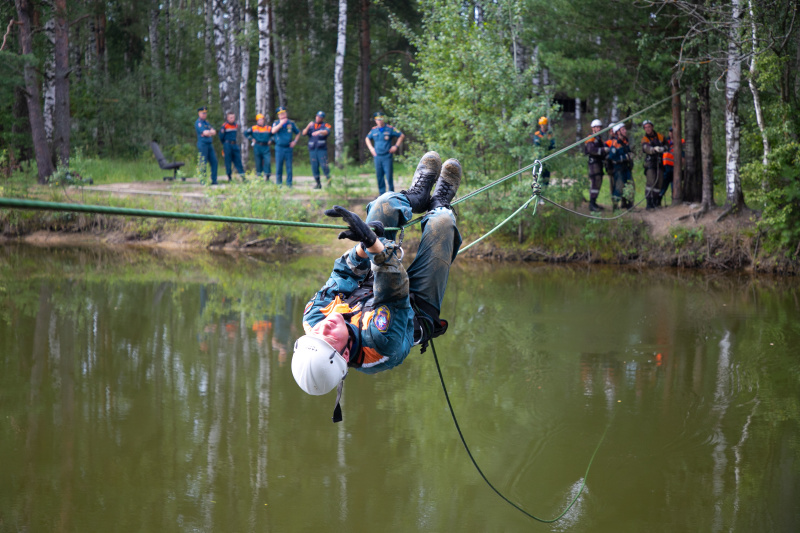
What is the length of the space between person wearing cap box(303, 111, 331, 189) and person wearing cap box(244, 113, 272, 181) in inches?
35.6

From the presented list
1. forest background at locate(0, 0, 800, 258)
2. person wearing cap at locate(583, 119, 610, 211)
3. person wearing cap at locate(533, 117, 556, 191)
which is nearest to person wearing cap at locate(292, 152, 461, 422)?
forest background at locate(0, 0, 800, 258)

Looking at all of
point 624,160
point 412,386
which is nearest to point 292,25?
point 624,160

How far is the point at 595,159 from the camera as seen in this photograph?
46.4ft

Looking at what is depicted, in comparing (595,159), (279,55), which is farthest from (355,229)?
(279,55)

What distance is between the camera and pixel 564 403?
7172mm

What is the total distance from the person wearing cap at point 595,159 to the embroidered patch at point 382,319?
34.7 ft

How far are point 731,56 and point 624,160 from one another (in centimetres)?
259

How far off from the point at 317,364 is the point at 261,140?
13.2m

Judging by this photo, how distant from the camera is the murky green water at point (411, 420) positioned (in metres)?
5.19

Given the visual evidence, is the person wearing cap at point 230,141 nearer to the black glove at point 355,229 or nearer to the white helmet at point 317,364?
the white helmet at point 317,364

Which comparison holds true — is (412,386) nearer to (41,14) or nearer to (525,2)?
(525,2)

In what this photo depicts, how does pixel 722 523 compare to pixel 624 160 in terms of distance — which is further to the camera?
pixel 624 160

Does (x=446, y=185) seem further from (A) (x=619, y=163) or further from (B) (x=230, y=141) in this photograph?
(B) (x=230, y=141)

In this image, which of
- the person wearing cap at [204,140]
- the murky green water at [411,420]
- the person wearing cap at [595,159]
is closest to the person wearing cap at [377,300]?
the murky green water at [411,420]
